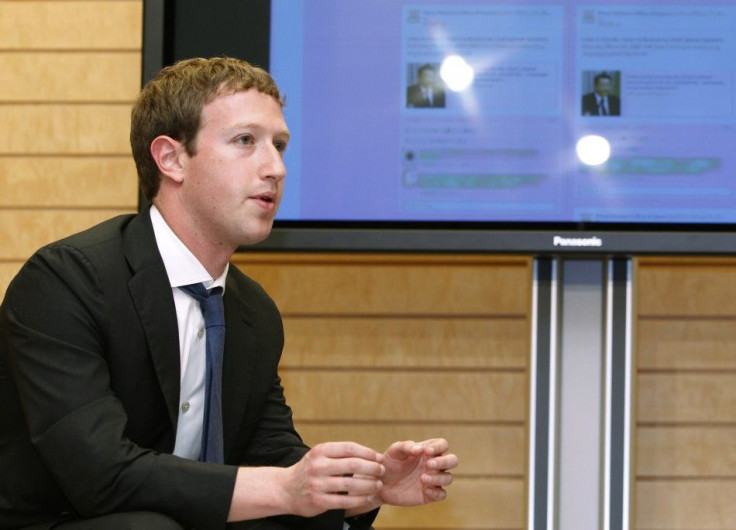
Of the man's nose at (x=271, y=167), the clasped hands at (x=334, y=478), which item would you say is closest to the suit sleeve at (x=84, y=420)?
the clasped hands at (x=334, y=478)

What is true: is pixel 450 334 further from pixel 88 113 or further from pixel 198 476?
pixel 198 476

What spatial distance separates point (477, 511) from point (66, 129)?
1588mm

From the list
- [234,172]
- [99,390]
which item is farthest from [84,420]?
[234,172]

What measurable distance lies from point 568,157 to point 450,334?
2.21 feet

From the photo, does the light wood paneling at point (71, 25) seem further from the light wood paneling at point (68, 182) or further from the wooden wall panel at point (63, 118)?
the light wood paneling at point (68, 182)

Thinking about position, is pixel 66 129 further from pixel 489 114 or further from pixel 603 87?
pixel 603 87

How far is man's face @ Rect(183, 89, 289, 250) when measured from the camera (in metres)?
1.90

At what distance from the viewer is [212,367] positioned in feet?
6.17

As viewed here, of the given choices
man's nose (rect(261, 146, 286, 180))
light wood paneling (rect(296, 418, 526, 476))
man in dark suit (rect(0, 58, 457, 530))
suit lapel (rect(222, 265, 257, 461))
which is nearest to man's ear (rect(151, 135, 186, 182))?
man in dark suit (rect(0, 58, 457, 530))

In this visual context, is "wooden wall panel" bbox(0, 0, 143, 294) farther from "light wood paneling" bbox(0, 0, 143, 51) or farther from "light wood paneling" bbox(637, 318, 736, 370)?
"light wood paneling" bbox(637, 318, 736, 370)

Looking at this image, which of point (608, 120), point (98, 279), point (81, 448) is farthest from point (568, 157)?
point (81, 448)

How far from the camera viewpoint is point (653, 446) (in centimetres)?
298

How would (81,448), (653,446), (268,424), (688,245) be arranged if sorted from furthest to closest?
(653,446), (688,245), (268,424), (81,448)

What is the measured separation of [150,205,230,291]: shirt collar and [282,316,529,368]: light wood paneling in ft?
3.72
